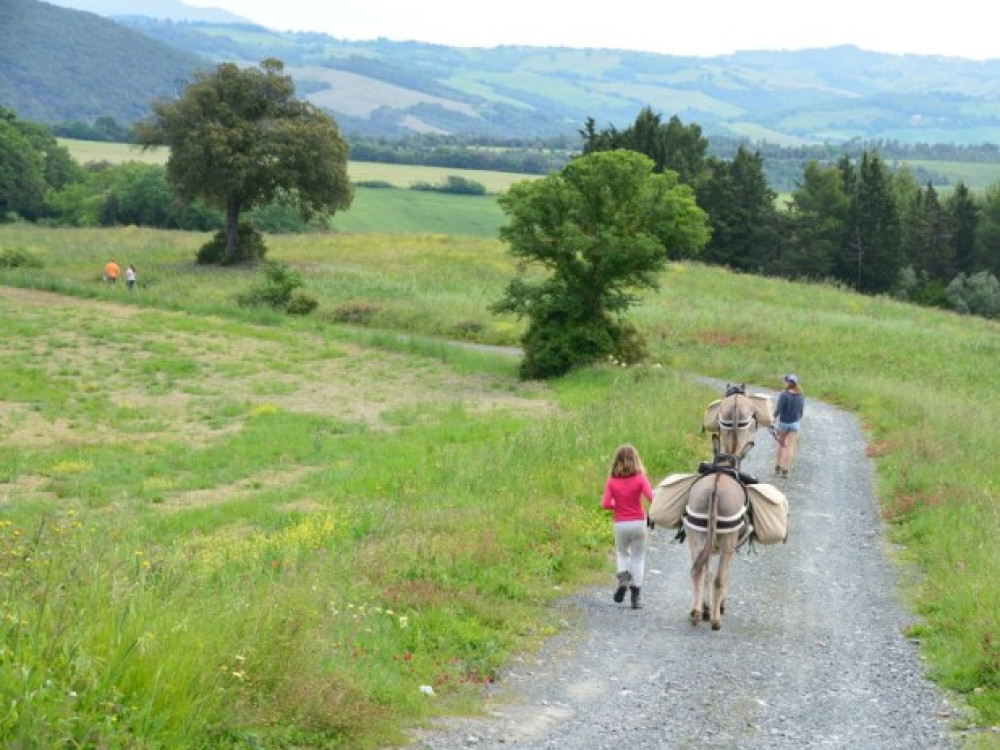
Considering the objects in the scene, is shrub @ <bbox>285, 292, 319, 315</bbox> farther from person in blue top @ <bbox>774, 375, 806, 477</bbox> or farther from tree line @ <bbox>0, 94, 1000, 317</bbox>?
tree line @ <bbox>0, 94, 1000, 317</bbox>

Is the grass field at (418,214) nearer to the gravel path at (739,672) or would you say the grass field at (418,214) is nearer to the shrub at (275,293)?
the shrub at (275,293)

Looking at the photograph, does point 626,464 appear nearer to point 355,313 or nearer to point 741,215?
point 355,313

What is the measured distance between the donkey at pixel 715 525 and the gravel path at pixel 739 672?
381 millimetres

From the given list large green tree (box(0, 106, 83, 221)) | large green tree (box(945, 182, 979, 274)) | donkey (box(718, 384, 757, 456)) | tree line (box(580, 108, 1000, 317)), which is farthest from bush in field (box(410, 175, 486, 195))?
donkey (box(718, 384, 757, 456))

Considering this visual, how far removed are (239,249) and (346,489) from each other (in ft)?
166

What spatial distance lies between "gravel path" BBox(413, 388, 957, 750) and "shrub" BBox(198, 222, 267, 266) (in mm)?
54960

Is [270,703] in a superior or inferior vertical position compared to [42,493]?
superior

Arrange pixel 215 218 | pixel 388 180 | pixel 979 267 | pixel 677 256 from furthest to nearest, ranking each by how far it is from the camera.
→ 1. pixel 388 180
2. pixel 215 218
3. pixel 979 267
4. pixel 677 256

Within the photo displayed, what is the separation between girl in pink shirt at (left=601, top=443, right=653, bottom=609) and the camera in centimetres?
1359

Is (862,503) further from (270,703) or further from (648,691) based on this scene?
(270,703)

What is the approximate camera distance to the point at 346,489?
20.8 m

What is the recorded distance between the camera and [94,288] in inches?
2261

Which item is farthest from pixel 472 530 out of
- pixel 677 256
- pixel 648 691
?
pixel 677 256

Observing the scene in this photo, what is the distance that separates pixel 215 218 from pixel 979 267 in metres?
66.5
